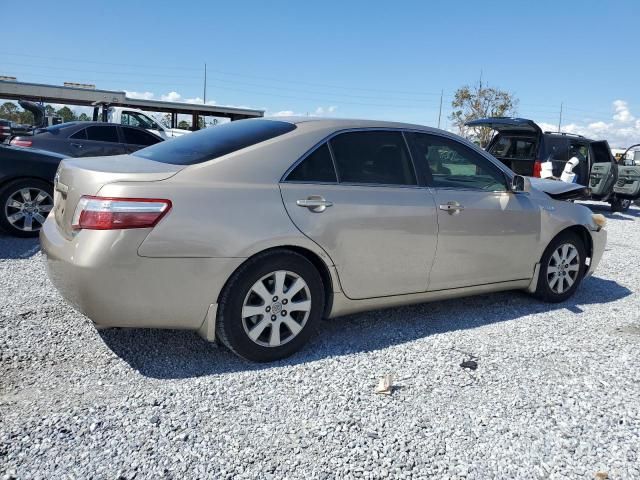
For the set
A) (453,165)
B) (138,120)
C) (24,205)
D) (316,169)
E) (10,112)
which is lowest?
(24,205)

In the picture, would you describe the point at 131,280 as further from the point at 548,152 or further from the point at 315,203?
the point at 548,152

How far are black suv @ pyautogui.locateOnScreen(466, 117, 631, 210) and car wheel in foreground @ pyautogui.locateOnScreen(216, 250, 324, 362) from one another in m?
8.32

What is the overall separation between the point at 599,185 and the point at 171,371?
12.2 m

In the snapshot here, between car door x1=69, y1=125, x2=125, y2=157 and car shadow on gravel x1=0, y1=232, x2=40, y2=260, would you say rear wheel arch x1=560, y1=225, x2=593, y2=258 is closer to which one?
car shadow on gravel x1=0, y1=232, x2=40, y2=260

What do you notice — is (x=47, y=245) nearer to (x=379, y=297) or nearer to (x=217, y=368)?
(x=217, y=368)

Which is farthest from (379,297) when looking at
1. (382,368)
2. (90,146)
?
(90,146)

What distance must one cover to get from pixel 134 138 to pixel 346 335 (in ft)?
31.8

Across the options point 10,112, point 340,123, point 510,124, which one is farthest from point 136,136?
point 10,112

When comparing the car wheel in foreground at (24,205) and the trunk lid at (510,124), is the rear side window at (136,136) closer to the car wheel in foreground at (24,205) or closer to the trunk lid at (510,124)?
the car wheel in foreground at (24,205)

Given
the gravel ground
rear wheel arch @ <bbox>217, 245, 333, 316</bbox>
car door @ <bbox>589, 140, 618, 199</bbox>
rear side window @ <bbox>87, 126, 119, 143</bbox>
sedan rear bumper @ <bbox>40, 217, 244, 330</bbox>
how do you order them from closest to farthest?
the gravel ground → sedan rear bumper @ <bbox>40, 217, 244, 330</bbox> → rear wheel arch @ <bbox>217, 245, 333, 316</bbox> → rear side window @ <bbox>87, 126, 119, 143</bbox> → car door @ <bbox>589, 140, 618, 199</bbox>

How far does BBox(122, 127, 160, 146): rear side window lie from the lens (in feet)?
38.3

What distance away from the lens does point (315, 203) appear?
320 cm

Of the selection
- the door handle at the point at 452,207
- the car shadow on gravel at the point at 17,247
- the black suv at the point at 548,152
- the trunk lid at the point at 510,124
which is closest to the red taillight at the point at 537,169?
the black suv at the point at 548,152

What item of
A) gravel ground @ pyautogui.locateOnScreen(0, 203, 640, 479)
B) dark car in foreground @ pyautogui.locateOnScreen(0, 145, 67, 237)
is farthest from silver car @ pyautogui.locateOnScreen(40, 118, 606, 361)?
dark car in foreground @ pyautogui.locateOnScreen(0, 145, 67, 237)
